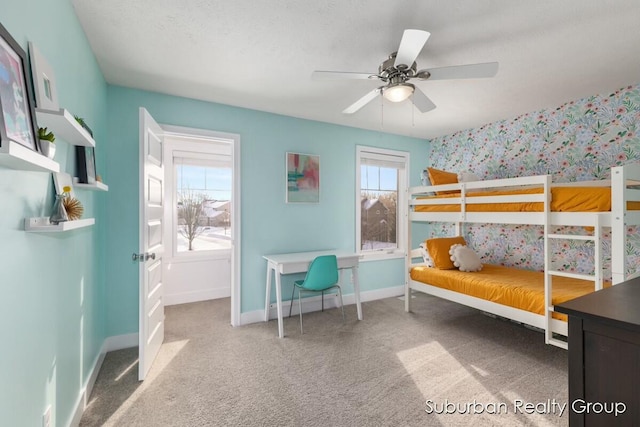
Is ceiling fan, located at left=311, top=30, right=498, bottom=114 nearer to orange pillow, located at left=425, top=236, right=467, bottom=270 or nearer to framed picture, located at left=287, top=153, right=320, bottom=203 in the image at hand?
framed picture, located at left=287, top=153, right=320, bottom=203

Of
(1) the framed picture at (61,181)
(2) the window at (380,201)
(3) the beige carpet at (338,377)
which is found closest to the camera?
(1) the framed picture at (61,181)

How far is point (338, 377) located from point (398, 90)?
2127 millimetres

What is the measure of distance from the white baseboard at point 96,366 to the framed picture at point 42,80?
1.67m

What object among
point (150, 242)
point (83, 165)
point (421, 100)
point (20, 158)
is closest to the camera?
point (20, 158)

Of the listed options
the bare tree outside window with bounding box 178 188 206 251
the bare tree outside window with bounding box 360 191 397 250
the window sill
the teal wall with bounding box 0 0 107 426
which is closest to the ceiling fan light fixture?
the teal wall with bounding box 0 0 107 426

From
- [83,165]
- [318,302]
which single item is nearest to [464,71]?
[83,165]

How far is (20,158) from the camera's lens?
0.83 meters

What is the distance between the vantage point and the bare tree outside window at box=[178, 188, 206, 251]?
4.27 meters

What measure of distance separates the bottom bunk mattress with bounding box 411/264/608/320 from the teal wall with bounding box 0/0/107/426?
3.12m

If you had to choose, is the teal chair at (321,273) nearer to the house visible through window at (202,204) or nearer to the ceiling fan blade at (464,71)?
the ceiling fan blade at (464,71)

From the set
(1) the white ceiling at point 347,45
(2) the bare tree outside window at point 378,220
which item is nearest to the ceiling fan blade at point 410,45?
(1) the white ceiling at point 347,45

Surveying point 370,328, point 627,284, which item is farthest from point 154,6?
point 370,328

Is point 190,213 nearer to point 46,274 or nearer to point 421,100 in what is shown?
point 46,274

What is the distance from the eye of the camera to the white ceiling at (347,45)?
5.60 feet
